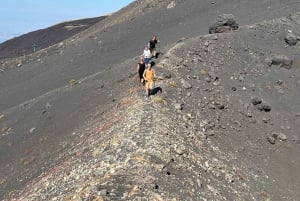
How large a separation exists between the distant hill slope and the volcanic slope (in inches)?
2441

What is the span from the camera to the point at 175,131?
2598 centimetres

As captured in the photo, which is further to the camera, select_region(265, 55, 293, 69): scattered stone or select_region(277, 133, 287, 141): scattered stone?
select_region(265, 55, 293, 69): scattered stone

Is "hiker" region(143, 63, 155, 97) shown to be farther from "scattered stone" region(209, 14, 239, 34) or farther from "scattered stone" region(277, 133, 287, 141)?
"scattered stone" region(209, 14, 239, 34)

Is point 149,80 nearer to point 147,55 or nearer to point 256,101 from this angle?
point 147,55

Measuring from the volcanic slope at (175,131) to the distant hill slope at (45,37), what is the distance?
62.0 m

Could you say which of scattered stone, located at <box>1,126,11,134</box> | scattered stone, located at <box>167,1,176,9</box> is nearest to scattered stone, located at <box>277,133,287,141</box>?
scattered stone, located at <box>1,126,11,134</box>

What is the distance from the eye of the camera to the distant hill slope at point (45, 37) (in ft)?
355

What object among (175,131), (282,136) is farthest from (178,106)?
(282,136)

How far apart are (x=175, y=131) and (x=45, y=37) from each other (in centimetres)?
9435

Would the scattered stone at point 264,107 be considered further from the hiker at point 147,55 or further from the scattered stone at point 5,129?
the scattered stone at point 5,129

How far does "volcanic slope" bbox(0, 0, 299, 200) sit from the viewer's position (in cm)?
2188

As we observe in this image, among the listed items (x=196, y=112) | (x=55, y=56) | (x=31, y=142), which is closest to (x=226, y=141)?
(x=196, y=112)

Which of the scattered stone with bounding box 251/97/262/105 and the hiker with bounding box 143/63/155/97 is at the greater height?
the hiker with bounding box 143/63/155/97

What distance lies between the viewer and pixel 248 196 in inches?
941
